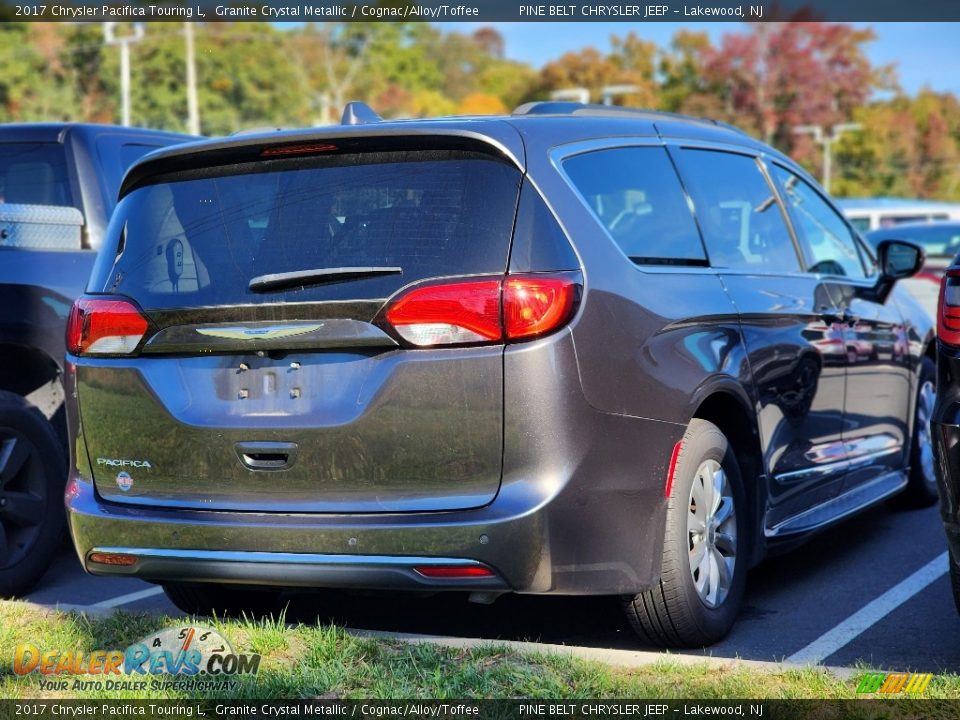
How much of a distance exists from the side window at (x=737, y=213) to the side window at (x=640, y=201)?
142 mm

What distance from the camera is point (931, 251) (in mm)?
15781

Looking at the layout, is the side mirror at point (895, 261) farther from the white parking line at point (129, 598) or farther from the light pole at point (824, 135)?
the light pole at point (824, 135)

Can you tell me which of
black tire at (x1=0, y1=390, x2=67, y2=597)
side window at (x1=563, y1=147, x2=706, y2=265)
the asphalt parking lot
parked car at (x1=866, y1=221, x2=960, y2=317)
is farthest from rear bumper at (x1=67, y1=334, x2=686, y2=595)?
parked car at (x1=866, y1=221, x2=960, y2=317)

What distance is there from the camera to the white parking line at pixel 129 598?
18.4 ft

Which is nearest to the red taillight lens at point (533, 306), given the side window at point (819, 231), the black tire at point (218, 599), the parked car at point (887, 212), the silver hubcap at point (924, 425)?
the black tire at point (218, 599)

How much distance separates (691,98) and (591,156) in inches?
2342

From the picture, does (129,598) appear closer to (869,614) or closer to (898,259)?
(869,614)

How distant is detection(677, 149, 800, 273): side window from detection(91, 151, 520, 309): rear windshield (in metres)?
1.36

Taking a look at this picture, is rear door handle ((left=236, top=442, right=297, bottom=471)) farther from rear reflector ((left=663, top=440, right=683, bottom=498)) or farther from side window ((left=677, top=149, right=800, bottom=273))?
side window ((left=677, top=149, right=800, bottom=273))

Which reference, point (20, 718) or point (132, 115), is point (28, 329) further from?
point (132, 115)

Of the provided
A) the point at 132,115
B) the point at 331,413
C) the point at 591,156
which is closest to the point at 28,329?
the point at 331,413

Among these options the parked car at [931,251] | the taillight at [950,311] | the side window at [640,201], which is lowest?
the parked car at [931,251]

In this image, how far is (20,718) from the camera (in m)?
3.64

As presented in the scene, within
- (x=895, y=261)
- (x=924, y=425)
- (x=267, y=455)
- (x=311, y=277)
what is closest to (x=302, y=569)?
A: (x=267, y=455)
